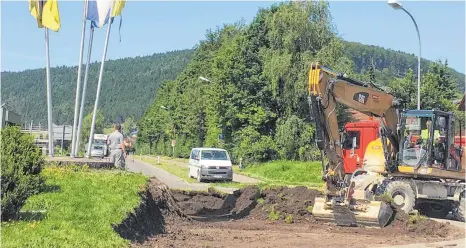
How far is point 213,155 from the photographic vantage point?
33.6 metres

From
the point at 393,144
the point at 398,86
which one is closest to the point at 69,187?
the point at 393,144

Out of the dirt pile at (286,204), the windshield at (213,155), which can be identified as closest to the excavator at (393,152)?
the dirt pile at (286,204)

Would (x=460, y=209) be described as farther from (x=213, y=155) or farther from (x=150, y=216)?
(x=213, y=155)

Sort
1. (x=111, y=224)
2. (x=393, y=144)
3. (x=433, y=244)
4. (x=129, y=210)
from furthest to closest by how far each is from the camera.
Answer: (x=393, y=144), (x=433, y=244), (x=129, y=210), (x=111, y=224)

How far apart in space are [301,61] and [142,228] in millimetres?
32914

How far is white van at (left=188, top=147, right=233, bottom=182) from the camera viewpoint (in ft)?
106

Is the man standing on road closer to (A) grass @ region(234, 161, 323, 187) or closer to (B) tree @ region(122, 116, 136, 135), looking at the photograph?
(A) grass @ region(234, 161, 323, 187)

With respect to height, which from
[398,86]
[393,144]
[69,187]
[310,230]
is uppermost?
[398,86]

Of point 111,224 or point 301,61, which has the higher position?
point 301,61

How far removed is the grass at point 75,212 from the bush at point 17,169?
1.00ft

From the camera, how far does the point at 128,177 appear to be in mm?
15539

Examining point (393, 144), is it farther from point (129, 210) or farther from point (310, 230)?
point (129, 210)

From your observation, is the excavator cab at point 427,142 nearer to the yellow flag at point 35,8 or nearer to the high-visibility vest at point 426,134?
the high-visibility vest at point 426,134

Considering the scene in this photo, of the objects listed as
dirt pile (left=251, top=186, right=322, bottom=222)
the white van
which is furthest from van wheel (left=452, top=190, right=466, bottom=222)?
the white van
